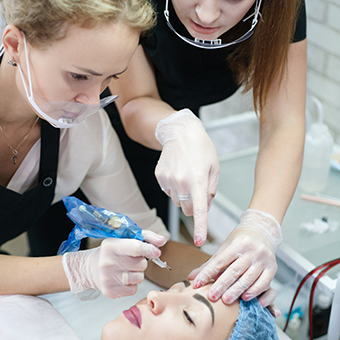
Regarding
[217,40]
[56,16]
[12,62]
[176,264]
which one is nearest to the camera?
[56,16]

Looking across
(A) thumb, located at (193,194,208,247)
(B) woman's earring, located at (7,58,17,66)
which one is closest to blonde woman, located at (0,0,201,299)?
(B) woman's earring, located at (7,58,17,66)

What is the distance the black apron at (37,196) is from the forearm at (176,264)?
477 millimetres

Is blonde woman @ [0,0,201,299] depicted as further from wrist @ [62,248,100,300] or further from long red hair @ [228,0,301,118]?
long red hair @ [228,0,301,118]

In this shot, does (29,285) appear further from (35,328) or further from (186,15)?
(186,15)

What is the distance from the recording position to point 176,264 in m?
1.51

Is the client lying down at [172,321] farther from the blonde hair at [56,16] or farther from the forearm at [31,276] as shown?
the blonde hair at [56,16]

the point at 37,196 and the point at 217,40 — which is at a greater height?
the point at 217,40

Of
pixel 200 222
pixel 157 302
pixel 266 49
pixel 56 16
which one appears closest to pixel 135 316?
pixel 157 302

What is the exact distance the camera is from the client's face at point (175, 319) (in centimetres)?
106

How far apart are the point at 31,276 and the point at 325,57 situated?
6.42ft

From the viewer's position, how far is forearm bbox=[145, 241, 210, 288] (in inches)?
58.4

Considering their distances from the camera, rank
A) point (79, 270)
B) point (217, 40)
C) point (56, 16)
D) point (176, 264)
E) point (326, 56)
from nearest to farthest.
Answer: point (56, 16) < point (79, 270) < point (217, 40) < point (176, 264) < point (326, 56)

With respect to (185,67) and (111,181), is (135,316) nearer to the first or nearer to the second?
(111,181)

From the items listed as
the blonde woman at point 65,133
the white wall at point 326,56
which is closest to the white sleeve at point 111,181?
the blonde woman at point 65,133
